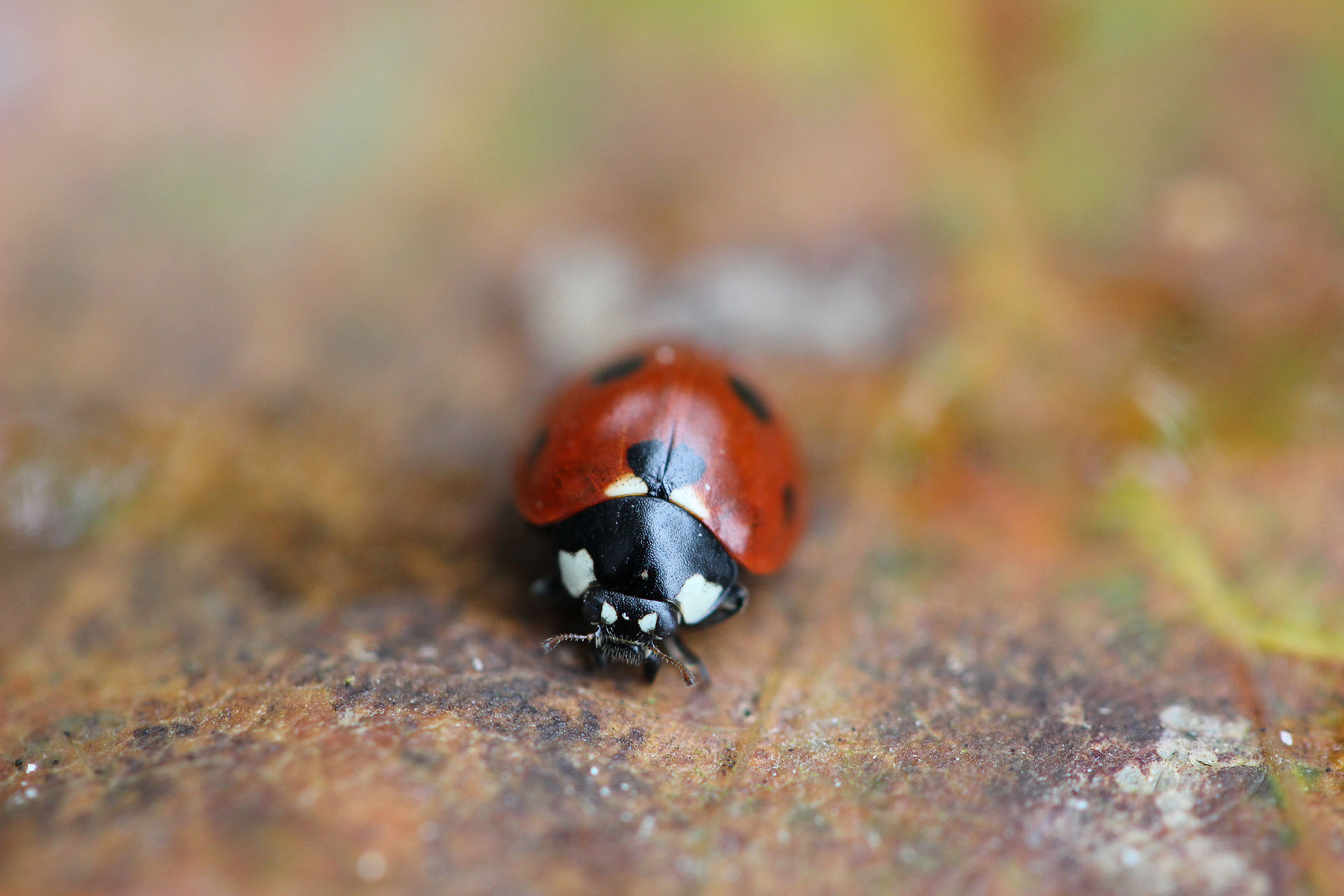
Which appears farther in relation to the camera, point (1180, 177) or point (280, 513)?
point (1180, 177)

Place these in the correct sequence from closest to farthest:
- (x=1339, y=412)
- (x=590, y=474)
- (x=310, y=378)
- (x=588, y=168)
→ (x=590, y=474)
(x=1339, y=412)
(x=310, y=378)
(x=588, y=168)

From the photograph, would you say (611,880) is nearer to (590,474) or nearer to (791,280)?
(590,474)

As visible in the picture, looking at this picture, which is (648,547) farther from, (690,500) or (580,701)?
(580,701)

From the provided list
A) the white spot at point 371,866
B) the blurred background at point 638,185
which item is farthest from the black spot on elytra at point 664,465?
the white spot at point 371,866

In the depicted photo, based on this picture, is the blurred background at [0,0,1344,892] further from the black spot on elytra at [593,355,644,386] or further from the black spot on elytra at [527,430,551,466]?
the black spot on elytra at [593,355,644,386]

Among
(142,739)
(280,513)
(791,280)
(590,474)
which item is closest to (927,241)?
(791,280)

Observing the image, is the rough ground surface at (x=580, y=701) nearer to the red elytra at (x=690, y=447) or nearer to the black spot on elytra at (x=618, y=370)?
the red elytra at (x=690, y=447)
